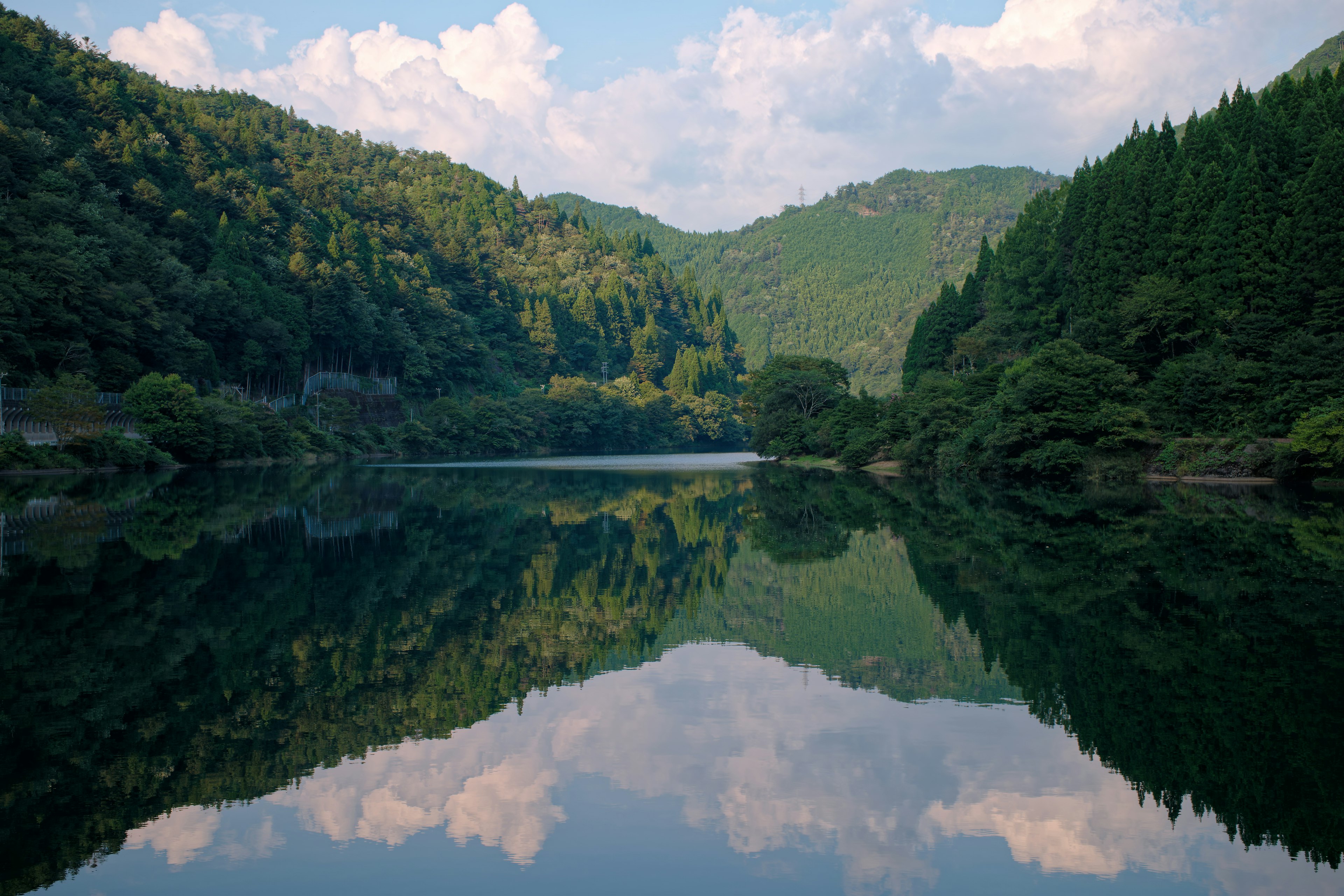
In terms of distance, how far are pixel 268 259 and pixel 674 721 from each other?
76811mm

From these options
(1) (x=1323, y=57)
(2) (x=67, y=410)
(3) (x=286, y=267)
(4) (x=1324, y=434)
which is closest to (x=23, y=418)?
(2) (x=67, y=410)

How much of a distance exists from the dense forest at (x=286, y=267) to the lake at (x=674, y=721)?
131ft

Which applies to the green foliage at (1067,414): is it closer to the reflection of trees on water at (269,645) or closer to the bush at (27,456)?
the reflection of trees on water at (269,645)

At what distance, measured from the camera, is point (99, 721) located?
7.27 meters

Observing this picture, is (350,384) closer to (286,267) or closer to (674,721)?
(286,267)

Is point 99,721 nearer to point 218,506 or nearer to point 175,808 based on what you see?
point 175,808

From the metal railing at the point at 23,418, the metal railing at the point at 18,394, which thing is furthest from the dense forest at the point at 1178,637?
the metal railing at the point at 23,418

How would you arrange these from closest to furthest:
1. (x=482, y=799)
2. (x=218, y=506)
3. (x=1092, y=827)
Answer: (x=1092, y=827), (x=482, y=799), (x=218, y=506)

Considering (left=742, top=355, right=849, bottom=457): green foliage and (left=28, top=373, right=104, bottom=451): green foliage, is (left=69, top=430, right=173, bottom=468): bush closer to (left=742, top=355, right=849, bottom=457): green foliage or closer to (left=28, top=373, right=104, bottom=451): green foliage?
(left=28, top=373, right=104, bottom=451): green foliage

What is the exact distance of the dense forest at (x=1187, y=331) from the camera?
3403cm

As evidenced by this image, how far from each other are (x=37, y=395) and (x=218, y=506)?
72.1 ft

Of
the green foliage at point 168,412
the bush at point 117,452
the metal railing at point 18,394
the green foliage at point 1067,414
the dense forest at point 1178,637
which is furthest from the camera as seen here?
the green foliage at point 168,412

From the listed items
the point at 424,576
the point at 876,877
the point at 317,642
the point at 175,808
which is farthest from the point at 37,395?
the point at 876,877

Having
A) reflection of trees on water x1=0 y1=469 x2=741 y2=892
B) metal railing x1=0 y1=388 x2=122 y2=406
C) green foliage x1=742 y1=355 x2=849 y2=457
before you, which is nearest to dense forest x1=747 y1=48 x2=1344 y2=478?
green foliage x1=742 y1=355 x2=849 y2=457
